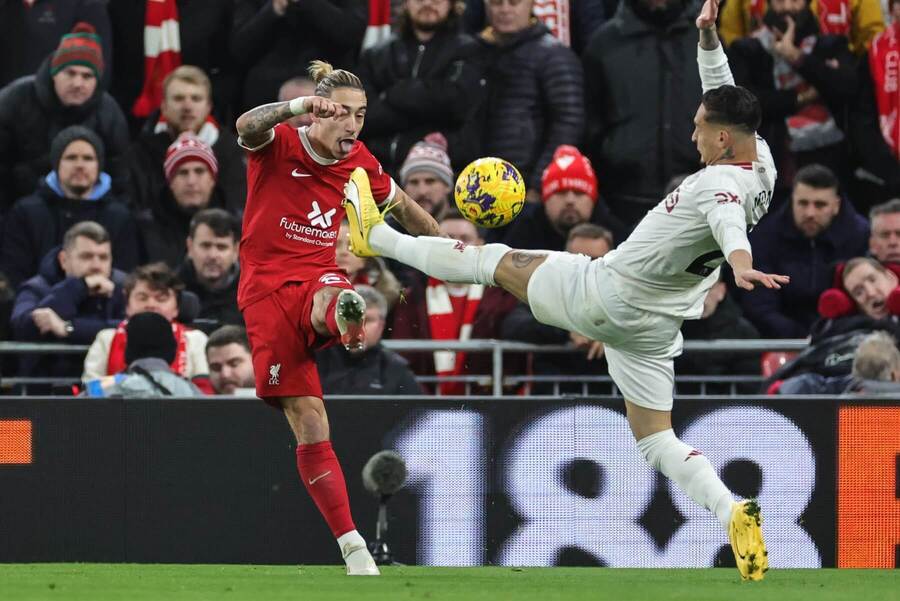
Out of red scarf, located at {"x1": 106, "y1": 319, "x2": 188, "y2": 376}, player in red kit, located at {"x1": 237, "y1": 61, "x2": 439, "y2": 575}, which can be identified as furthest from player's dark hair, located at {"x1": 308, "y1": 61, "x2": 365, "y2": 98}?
red scarf, located at {"x1": 106, "y1": 319, "x2": 188, "y2": 376}

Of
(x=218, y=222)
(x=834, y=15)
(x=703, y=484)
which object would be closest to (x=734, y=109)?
(x=703, y=484)

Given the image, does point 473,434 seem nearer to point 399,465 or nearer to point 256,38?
point 399,465

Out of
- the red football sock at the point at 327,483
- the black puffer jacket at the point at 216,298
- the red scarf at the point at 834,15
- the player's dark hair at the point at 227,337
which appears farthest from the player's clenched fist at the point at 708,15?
the red scarf at the point at 834,15

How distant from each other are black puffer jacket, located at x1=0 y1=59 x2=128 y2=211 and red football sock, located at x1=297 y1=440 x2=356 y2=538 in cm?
481

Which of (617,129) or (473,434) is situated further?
(617,129)

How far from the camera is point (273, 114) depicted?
895cm

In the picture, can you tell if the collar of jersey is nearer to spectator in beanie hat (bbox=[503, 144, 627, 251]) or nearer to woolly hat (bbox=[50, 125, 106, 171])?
spectator in beanie hat (bbox=[503, 144, 627, 251])

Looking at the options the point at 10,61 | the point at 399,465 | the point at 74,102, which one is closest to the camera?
the point at 399,465

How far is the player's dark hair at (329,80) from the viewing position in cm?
930

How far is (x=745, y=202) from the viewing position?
8836 mm

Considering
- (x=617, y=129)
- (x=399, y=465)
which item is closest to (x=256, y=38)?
(x=617, y=129)

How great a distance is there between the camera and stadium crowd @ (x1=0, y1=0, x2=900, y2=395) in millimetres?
12039

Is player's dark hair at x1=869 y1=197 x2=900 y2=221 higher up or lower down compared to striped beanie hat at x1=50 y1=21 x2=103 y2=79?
lower down

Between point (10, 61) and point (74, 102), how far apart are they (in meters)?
1.18
